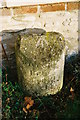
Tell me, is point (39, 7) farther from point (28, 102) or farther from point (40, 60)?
point (28, 102)

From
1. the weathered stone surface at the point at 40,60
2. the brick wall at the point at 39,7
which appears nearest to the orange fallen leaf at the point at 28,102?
the weathered stone surface at the point at 40,60

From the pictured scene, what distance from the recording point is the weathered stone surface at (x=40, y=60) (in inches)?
101

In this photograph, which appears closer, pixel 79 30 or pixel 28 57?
pixel 28 57

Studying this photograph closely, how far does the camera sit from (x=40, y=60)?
8.54 ft

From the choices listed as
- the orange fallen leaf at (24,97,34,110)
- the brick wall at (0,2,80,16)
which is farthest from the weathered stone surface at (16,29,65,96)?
the brick wall at (0,2,80,16)

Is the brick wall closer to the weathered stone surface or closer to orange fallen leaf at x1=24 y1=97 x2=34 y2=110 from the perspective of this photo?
the weathered stone surface

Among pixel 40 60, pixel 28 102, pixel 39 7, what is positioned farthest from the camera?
pixel 39 7

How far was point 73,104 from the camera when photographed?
7.88 feet

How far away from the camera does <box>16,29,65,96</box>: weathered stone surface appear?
257 cm

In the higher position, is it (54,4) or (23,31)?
(54,4)

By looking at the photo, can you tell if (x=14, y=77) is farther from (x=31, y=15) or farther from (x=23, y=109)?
(x=31, y=15)

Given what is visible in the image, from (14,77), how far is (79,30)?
113 centimetres

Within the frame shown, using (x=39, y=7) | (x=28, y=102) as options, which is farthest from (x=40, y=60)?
(x=39, y=7)

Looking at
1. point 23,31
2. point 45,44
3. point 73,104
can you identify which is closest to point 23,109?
point 73,104
